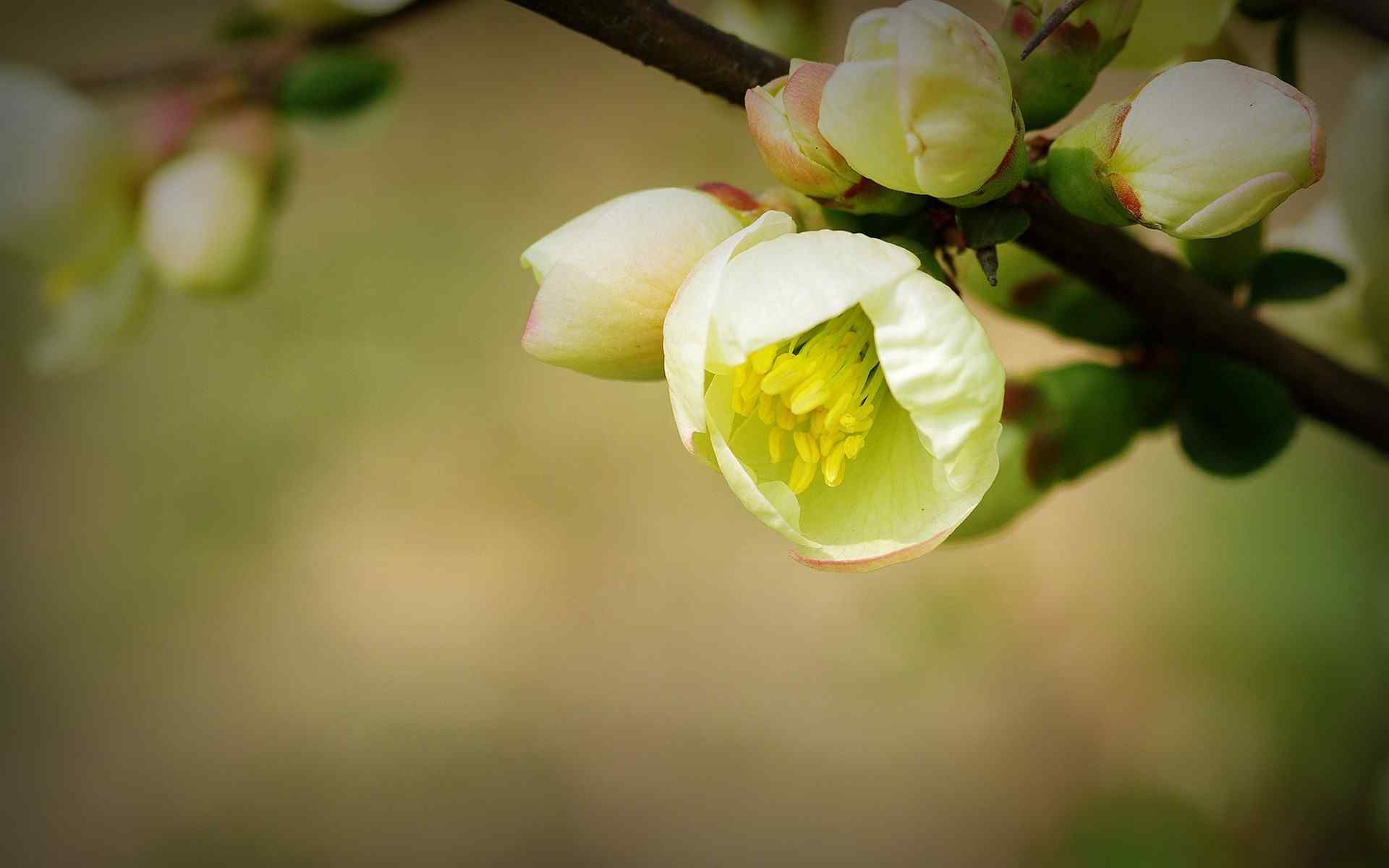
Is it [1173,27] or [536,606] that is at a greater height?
[1173,27]

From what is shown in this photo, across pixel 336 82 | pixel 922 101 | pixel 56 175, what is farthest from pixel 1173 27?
pixel 56 175

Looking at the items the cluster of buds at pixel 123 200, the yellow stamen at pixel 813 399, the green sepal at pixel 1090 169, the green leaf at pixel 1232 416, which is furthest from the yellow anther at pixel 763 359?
the cluster of buds at pixel 123 200

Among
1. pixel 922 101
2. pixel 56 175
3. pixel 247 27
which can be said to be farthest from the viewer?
pixel 247 27

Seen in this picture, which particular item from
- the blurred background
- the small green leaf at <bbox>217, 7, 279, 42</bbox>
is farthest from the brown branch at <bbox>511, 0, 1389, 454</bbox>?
the blurred background

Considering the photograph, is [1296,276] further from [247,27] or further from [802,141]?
[247,27]

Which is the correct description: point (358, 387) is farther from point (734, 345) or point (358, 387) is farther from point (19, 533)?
point (734, 345)

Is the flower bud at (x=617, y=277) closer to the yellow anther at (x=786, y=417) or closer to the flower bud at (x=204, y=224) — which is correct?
the yellow anther at (x=786, y=417)

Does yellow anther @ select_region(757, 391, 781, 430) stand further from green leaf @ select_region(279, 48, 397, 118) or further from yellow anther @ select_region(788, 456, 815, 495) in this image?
green leaf @ select_region(279, 48, 397, 118)
